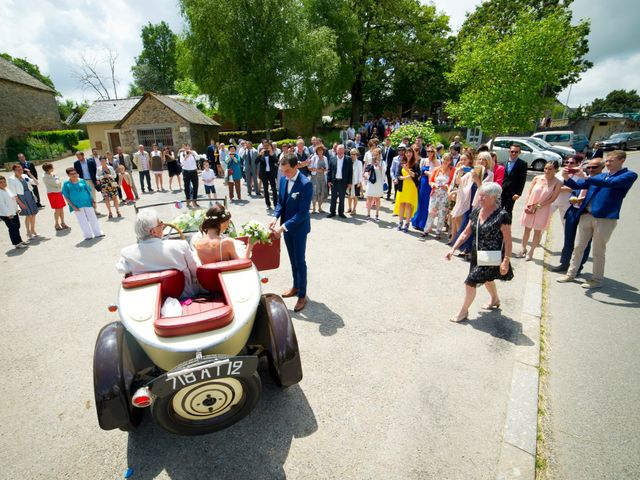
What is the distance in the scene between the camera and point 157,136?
25.2m

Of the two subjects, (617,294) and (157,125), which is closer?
(617,294)

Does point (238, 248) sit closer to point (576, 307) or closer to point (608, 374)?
point (608, 374)

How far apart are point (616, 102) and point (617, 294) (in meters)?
110

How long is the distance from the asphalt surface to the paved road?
0.44m

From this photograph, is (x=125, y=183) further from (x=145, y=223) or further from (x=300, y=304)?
(x=145, y=223)

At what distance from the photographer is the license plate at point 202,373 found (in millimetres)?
2145

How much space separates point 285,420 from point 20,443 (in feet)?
7.68

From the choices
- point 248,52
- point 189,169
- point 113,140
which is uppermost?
point 248,52

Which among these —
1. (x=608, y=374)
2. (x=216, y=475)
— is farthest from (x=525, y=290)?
(x=216, y=475)

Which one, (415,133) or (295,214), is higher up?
(415,133)

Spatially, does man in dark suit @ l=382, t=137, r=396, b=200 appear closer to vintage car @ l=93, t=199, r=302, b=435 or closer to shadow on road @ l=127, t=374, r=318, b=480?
vintage car @ l=93, t=199, r=302, b=435

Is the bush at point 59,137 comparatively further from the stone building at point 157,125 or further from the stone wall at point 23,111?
the stone building at point 157,125

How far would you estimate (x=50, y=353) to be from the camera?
13.4ft

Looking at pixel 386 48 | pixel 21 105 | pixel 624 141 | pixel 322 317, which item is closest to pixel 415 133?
pixel 322 317
